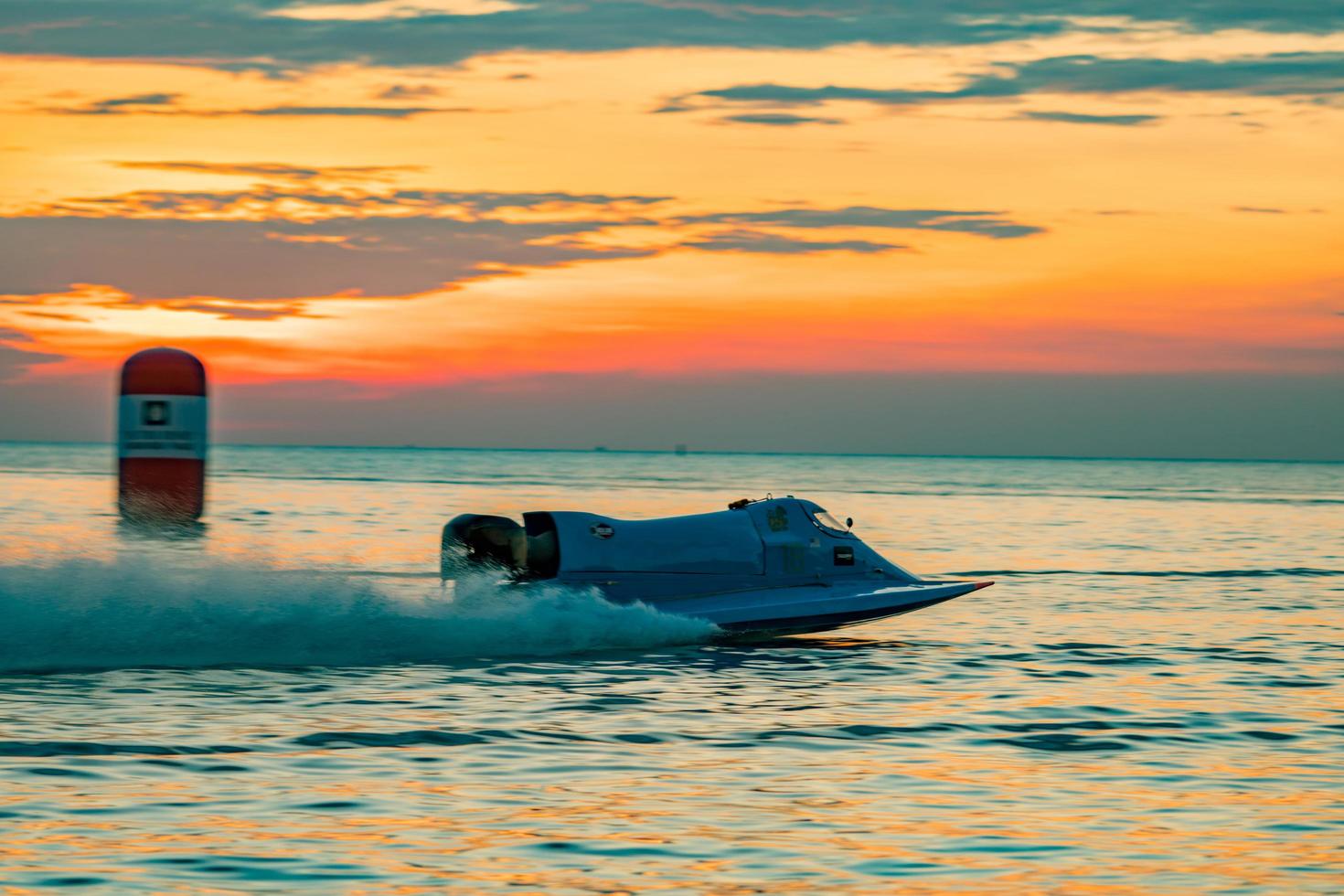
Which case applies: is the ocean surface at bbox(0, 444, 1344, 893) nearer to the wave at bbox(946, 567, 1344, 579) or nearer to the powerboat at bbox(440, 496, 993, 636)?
the powerboat at bbox(440, 496, 993, 636)

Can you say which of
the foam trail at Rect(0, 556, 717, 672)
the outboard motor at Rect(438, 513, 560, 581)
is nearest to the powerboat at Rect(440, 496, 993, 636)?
the outboard motor at Rect(438, 513, 560, 581)

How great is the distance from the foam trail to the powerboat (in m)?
0.36

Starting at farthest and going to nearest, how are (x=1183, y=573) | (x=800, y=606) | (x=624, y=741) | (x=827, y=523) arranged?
(x=1183, y=573) → (x=827, y=523) → (x=800, y=606) → (x=624, y=741)

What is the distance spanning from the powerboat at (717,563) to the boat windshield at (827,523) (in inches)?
1.0

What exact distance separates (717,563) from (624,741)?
7.28 metres

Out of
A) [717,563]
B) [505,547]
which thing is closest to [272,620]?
[505,547]

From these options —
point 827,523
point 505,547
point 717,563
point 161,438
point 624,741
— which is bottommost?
point 624,741

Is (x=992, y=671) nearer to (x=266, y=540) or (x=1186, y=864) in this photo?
(x=1186, y=864)

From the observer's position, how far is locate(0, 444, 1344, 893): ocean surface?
861 centimetres

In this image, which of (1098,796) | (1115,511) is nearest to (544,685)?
(1098,796)

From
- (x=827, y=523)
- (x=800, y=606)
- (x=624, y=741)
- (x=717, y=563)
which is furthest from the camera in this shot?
(x=827, y=523)

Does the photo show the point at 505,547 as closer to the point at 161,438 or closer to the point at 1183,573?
the point at 161,438

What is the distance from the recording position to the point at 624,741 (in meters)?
12.2

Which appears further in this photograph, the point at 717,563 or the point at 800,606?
the point at 717,563
